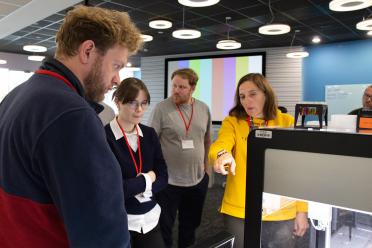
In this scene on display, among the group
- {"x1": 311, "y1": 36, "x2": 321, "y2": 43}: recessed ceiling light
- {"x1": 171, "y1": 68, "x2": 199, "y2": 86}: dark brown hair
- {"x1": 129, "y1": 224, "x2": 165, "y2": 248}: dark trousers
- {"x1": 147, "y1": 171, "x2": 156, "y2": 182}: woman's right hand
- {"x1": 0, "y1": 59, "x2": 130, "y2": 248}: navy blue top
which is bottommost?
{"x1": 129, "y1": 224, "x2": 165, "y2": 248}: dark trousers

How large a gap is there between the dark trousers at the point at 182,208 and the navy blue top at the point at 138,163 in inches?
32.7

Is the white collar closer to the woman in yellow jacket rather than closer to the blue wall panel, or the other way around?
the woman in yellow jacket

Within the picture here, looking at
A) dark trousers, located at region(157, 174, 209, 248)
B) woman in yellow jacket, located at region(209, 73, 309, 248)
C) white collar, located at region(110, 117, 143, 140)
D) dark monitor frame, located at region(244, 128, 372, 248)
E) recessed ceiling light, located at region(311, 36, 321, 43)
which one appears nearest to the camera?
dark monitor frame, located at region(244, 128, 372, 248)

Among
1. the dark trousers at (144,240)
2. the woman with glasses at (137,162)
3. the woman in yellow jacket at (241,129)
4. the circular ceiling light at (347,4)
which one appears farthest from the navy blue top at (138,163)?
the circular ceiling light at (347,4)

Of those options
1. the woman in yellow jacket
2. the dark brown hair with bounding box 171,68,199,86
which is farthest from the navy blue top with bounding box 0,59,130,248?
the dark brown hair with bounding box 171,68,199,86

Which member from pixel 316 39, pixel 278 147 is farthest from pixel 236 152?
pixel 316 39

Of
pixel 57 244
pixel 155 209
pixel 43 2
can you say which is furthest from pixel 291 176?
pixel 43 2

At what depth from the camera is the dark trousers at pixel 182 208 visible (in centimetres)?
258

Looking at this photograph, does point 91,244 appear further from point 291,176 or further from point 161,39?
point 161,39

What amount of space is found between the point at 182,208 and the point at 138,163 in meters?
1.13

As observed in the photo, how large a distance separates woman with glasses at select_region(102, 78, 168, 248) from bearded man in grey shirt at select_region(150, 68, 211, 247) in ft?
2.62

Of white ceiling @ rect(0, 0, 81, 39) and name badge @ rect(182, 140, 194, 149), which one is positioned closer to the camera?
name badge @ rect(182, 140, 194, 149)

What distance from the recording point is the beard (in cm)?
92

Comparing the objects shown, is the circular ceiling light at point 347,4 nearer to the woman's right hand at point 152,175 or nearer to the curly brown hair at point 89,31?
the woman's right hand at point 152,175
